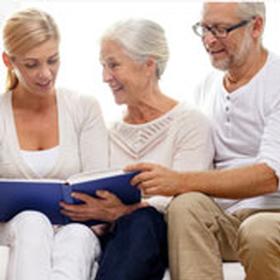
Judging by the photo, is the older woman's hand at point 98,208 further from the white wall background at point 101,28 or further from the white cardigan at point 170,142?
the white wall background at point 101,28

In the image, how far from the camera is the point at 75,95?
6.88ft

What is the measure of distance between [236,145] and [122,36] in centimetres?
47

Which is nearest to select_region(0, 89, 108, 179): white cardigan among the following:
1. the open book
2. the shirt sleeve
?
the open book

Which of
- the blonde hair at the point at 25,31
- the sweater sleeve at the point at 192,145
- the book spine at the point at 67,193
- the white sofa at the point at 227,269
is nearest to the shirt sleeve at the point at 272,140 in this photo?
the sweater sleeve at the point at 192,145

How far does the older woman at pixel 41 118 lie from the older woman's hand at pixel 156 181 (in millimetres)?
194

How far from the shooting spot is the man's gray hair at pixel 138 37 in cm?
203

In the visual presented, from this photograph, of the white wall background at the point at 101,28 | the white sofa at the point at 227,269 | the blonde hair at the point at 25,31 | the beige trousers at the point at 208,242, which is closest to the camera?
the beige trousers at the point at 208,242

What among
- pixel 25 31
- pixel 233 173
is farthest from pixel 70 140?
pixel 233 173

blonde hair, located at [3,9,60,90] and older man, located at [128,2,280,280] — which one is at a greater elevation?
blonde hair, located at [3,9,60,90]

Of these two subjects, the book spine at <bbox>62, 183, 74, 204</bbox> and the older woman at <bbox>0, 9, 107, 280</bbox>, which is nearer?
the book spine at <bbox>62, 183, 74, 204</bbox>

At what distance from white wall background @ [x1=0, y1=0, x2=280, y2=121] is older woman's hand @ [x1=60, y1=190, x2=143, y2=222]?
0.66m

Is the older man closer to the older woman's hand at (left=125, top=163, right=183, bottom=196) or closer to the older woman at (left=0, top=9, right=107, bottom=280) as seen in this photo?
the older woman's hand at (left=125, top=163, right=183, bottom=196)

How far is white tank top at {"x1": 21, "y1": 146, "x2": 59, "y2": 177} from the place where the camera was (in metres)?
2.00

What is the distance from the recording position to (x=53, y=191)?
1779 mm
